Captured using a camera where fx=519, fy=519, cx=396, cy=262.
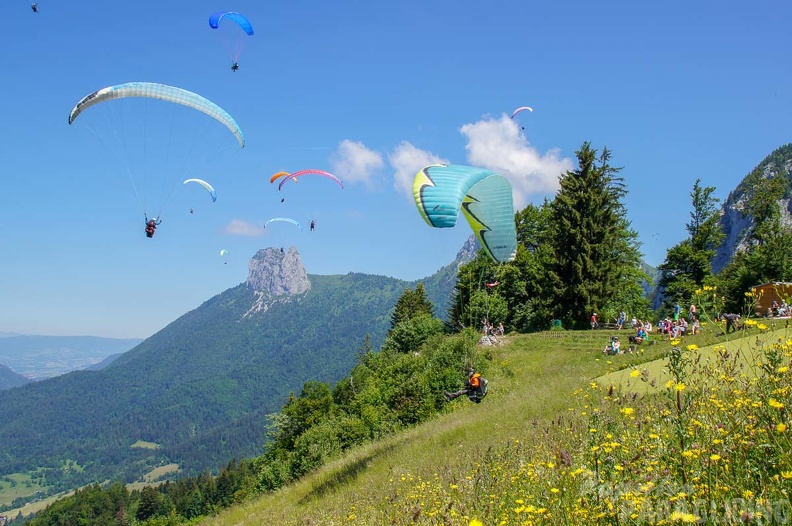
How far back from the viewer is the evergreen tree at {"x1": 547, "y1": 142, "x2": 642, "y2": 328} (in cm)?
3422

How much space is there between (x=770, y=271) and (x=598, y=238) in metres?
12.5

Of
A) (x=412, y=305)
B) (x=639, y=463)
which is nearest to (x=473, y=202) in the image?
(x=639, y=463)

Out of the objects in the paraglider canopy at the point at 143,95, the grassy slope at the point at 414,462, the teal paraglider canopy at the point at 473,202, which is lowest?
the grassy slope at the point at 414,462

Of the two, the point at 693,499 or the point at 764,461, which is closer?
→ the point at 693,499

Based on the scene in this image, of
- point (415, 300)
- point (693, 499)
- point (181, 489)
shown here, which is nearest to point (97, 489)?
point (181, 489)

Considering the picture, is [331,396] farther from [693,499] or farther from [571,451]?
[693,499]

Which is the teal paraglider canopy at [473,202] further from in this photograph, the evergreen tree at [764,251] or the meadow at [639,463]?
the evergreen tree at [764,251]

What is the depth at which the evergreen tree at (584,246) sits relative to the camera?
34.2 metres

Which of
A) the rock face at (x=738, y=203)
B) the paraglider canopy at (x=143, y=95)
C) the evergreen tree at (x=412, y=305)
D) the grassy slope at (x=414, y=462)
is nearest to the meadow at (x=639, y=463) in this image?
the grassy slope at (x=414, y=462)

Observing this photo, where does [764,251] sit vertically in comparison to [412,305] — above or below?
above

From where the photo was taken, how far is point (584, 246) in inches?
1358

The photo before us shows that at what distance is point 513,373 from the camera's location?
25281 millimetres

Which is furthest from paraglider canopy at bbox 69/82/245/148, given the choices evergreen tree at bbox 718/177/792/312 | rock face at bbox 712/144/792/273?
rock face at bbox 712/144/792/273

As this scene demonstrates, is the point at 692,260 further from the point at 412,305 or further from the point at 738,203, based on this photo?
the point at 738,203
